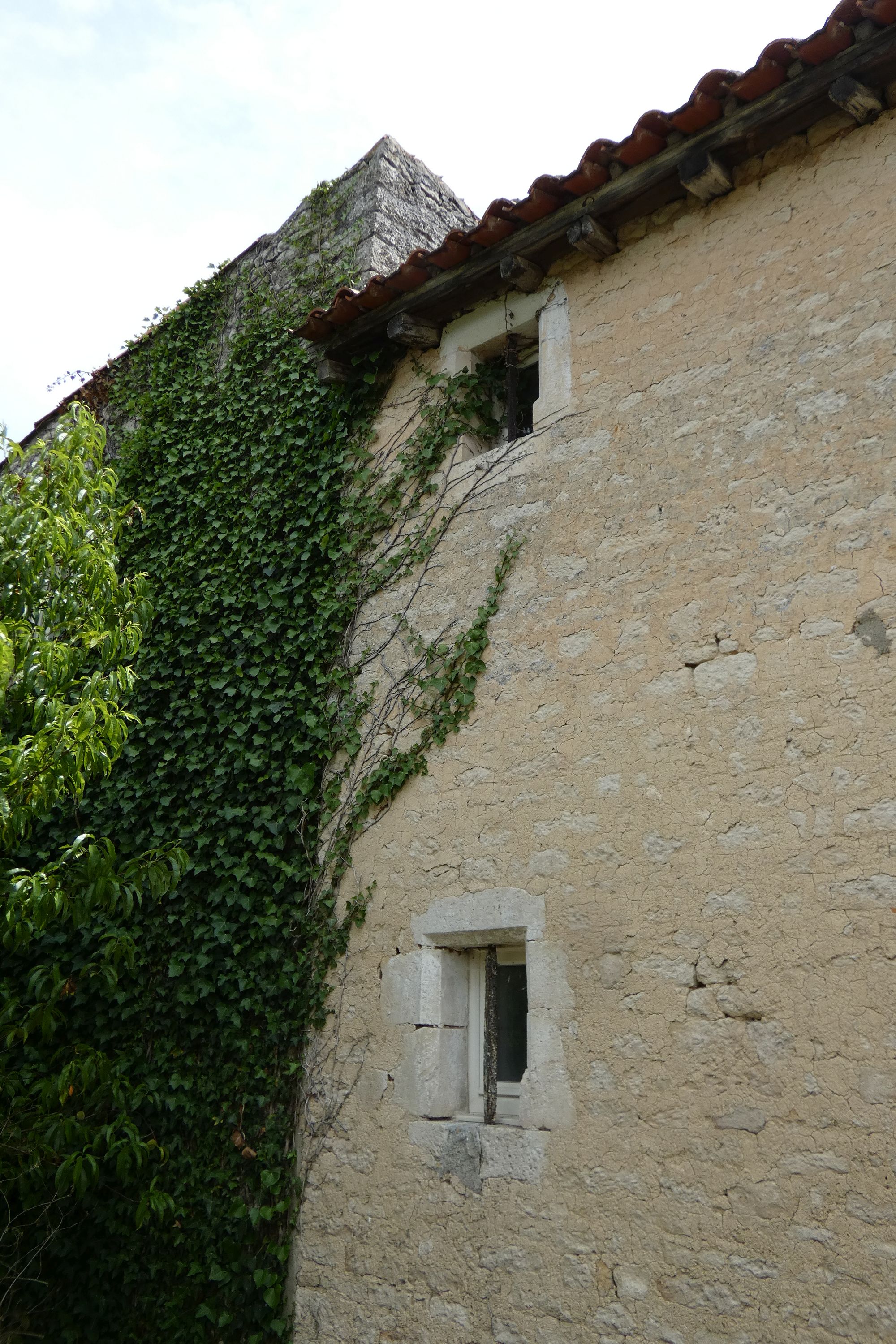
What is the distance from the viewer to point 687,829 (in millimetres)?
3725

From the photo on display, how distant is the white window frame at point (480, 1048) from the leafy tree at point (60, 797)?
1.32m

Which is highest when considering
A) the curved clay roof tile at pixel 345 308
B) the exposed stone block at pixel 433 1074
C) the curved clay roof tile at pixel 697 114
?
the curved clay roof tile at pixel 345 308

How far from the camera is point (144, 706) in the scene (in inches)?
232

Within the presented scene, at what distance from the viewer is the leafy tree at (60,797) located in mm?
3961

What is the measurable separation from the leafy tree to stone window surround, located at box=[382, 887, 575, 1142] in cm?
108

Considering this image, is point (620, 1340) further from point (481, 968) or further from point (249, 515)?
point (249, 515)

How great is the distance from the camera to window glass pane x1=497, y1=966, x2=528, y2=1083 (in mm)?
4230

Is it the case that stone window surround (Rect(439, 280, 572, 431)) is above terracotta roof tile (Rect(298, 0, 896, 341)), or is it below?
below

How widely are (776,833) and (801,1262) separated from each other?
1.27 meters

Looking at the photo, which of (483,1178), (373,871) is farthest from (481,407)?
(483,1178)

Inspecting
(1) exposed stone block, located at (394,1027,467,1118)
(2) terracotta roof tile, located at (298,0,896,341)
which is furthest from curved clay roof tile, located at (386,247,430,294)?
(1) exposed stone block, located at (394,1027,467,1118)

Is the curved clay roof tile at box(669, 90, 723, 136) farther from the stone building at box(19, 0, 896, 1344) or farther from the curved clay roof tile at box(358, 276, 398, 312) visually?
the curved clay roof tile at box(358, 276, 398, 312)

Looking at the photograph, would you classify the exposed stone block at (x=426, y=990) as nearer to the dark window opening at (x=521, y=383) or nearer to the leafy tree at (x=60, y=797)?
the leafy tree at (x=60, y=797)

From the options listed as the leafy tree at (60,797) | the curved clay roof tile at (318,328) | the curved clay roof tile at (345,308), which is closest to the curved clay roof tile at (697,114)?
the curved clay roof tile at (345,308)
